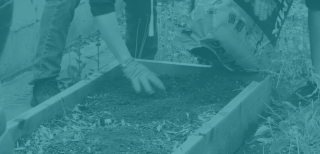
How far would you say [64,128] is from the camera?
2660 mm

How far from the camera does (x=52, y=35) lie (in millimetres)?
3293

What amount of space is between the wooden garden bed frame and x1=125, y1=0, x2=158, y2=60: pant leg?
52 centimetres

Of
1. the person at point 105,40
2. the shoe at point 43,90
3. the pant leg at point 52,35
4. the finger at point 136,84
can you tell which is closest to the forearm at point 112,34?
the person at point 105,40

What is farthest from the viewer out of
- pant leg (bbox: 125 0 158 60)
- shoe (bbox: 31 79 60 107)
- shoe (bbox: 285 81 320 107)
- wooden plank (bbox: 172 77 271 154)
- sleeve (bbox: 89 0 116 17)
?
pant leg (bbox: 125 0 158 60)

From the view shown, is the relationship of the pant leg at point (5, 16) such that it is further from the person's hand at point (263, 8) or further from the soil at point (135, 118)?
the person's hand at point (263, 8)

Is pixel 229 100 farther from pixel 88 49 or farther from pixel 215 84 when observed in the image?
pixel 88 49

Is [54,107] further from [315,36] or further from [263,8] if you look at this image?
[315,36]

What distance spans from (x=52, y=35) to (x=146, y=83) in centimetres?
67

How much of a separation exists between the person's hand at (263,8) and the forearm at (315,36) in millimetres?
346

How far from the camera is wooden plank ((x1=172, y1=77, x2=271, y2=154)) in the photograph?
231 cm

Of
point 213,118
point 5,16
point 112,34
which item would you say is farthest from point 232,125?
point 5,16

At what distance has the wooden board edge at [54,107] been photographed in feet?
8.08

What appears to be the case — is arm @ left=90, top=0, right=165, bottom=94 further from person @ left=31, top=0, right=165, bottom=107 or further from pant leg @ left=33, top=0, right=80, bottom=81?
pant leg @ left=33, top=0, right=80, bottom=81

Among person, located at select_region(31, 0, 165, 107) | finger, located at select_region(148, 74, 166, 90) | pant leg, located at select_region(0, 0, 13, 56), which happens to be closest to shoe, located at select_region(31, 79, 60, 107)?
person, located at select_region(31, 0, 165, 107)
